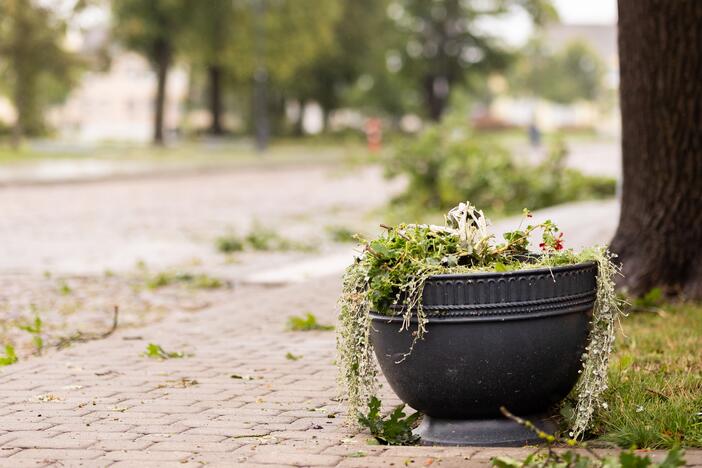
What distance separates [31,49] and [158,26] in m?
11.6

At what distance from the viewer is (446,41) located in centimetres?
7156

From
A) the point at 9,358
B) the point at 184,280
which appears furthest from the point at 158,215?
the point at 9,358

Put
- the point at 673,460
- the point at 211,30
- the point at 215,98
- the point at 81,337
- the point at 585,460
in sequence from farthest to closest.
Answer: the point at 215,98, the point at 211,30, the point at 81,337, the point at 585,460, the point at 673,460

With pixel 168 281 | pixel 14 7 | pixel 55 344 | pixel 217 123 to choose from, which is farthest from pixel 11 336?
pixel 217 123

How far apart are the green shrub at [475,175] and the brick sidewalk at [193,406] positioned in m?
9.94

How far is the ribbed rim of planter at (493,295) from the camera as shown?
4.53 metres

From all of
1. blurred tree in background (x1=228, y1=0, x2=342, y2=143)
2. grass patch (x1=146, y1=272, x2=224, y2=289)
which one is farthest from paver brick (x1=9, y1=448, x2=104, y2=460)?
blurred tree in background (x1=228, y1=0, x2=342, y2=143)

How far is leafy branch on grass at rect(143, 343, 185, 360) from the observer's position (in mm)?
7055

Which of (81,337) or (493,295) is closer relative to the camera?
(493,295)

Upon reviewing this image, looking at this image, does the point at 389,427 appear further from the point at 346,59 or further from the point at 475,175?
the point at 346,59

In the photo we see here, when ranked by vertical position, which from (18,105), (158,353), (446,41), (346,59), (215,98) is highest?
(446,41)

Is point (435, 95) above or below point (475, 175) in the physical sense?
above

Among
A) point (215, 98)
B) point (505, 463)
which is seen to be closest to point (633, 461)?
point (505, 463)

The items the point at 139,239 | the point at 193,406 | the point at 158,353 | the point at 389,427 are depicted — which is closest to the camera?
the point at 389,427
